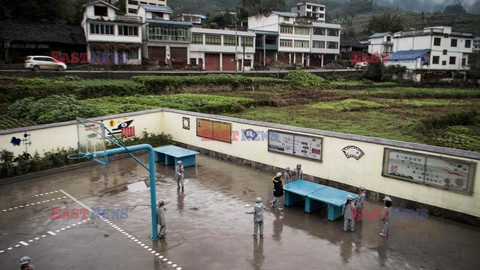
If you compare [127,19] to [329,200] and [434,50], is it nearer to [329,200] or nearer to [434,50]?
[329,200]

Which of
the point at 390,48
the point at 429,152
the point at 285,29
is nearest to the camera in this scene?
the point at 429,152

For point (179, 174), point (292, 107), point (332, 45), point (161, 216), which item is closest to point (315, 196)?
point (161, 216)

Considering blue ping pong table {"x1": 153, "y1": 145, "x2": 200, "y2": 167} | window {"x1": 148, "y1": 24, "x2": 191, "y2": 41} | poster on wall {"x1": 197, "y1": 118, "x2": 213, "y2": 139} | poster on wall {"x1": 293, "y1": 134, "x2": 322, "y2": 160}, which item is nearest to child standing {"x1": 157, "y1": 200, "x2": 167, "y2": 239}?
blue ping pong table {"x1": 153, "y1": 145, "x2": 200, "y2": 167}

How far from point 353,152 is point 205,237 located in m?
6.75

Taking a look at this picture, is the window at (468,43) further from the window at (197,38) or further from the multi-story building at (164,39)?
the multi-story building at (164,39)

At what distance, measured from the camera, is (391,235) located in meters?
10.4

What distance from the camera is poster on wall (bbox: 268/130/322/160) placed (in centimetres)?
1487

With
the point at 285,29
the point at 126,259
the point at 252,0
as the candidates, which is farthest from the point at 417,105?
the point at 252,0

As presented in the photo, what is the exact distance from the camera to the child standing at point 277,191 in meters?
12.0

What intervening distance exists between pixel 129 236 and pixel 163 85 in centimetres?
2387

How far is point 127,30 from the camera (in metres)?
46.8

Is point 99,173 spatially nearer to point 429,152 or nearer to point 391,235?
point 391,235

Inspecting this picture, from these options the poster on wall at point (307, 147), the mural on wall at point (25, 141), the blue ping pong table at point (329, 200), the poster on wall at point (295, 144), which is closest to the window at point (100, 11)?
the mural on wall at point (25, 141)

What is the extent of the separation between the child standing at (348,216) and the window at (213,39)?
158 ft
